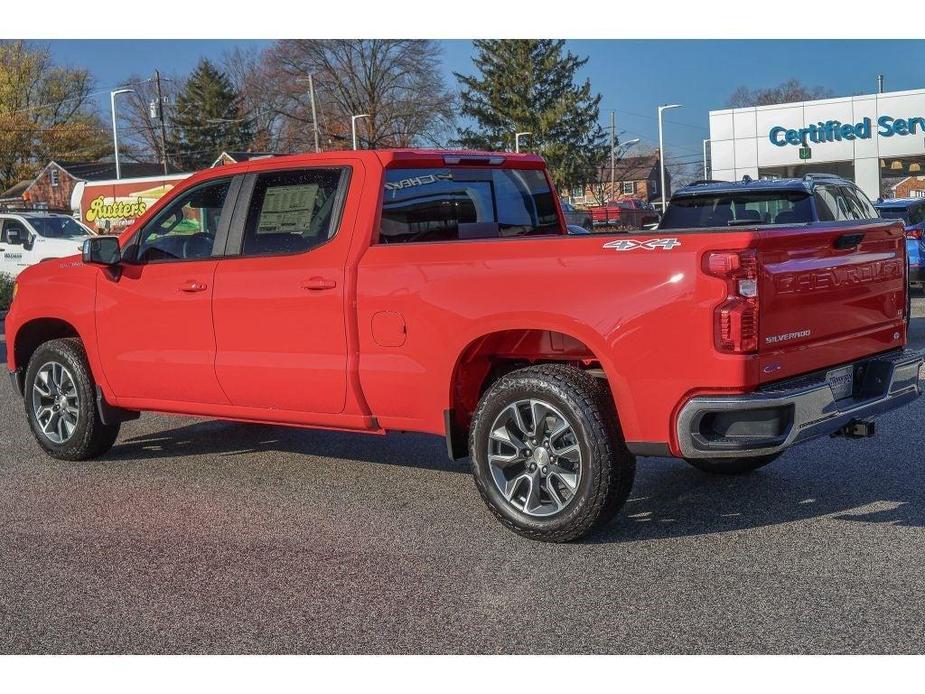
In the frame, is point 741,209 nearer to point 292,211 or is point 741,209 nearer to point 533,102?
point 292,211

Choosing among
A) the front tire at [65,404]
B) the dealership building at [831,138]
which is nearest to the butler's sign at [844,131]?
the dealership building at [831,138]

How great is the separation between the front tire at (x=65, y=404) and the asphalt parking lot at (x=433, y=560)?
136 millimetres

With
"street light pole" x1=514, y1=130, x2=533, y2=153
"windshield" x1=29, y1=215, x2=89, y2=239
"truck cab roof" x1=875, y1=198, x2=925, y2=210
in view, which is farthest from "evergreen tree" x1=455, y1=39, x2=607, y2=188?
"truck cab roof" x1=875, y1=198, x2=925, y2=210

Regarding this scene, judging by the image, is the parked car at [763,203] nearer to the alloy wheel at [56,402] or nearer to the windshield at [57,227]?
the alloy wheel at [56,402]

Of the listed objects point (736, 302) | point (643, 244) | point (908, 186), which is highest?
point (643, 244)

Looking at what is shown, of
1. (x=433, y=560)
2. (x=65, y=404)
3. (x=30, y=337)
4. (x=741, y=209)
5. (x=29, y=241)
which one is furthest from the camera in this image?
(x=29, y=241)

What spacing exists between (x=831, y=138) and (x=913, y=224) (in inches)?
970

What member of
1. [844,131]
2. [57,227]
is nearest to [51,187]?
[57,227]

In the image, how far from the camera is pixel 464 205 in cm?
641

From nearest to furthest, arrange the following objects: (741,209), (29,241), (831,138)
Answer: (741,209), (29,241), (831,138)

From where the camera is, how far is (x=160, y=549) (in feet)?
17.5

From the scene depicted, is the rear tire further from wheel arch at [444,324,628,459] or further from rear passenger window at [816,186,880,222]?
rear passenger window at [816,186,880,222]

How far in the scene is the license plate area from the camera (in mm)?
5133

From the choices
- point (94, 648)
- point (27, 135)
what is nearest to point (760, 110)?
point (94, 648)
